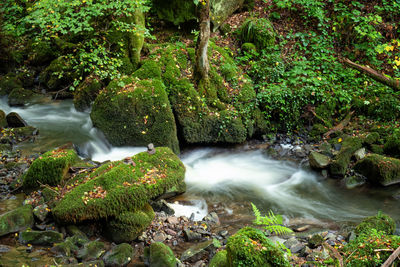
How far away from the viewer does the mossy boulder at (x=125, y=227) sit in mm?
4785

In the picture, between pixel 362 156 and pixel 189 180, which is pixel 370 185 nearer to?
pixel 362 156

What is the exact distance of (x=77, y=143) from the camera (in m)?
8.00

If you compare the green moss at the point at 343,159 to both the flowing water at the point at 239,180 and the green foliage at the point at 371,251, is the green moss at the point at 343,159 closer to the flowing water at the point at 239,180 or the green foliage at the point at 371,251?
the flowing water at the point at 239,180

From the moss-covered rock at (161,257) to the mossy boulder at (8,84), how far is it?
916 centimetres

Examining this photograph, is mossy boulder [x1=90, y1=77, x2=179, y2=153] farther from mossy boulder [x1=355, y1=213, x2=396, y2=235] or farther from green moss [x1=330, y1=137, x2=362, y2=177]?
mossy boulder [x1=355, y1=213, x2=396, y2=235]

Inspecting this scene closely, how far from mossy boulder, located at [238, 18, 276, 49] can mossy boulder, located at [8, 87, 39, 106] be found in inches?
297

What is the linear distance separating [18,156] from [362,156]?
328 inches

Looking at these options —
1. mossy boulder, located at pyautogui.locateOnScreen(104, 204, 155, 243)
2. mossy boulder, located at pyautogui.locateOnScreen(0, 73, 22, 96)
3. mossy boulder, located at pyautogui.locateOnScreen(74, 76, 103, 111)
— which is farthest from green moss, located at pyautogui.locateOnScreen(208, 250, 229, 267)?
mossy boulder, located at pyautogui.locateOnScreen(0, 73, 22, 96)

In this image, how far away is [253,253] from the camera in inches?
119

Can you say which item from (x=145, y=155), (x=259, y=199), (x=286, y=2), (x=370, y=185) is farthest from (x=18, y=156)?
(x=286, y=2)

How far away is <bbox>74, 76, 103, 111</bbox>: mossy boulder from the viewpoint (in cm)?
932

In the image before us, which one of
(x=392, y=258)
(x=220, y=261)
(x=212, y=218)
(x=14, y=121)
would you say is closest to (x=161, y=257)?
(x=220, y=261)

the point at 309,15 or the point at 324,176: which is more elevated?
the point at 309,15

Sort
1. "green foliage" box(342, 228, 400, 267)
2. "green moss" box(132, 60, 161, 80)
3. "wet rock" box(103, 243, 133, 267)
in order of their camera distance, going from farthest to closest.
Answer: "green moss" box(132, 60, 161, 80) → "wet rock" box(103, 243, 133, 267) → "green foliage" box(342, 228, 400, 267)
